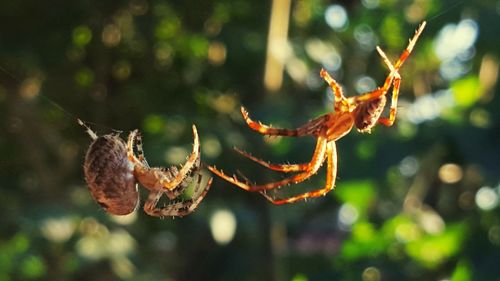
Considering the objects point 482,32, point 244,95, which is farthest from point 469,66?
point 244,95

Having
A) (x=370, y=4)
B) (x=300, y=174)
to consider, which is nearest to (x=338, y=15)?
(x=370, y=4)

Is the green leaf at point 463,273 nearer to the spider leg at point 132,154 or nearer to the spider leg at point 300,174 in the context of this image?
the spider leg at point 300,174

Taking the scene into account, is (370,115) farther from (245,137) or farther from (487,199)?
Result: (245,137)

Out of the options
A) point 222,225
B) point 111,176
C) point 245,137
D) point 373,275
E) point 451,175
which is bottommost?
point 111,176

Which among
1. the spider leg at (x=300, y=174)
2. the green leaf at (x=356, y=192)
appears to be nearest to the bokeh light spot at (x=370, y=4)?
the green leaf at (x=356, y=192)

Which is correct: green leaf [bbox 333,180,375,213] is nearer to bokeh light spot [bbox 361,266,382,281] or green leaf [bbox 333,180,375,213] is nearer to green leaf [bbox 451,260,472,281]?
bokeh light spot [bbox 361,266,382,281]
